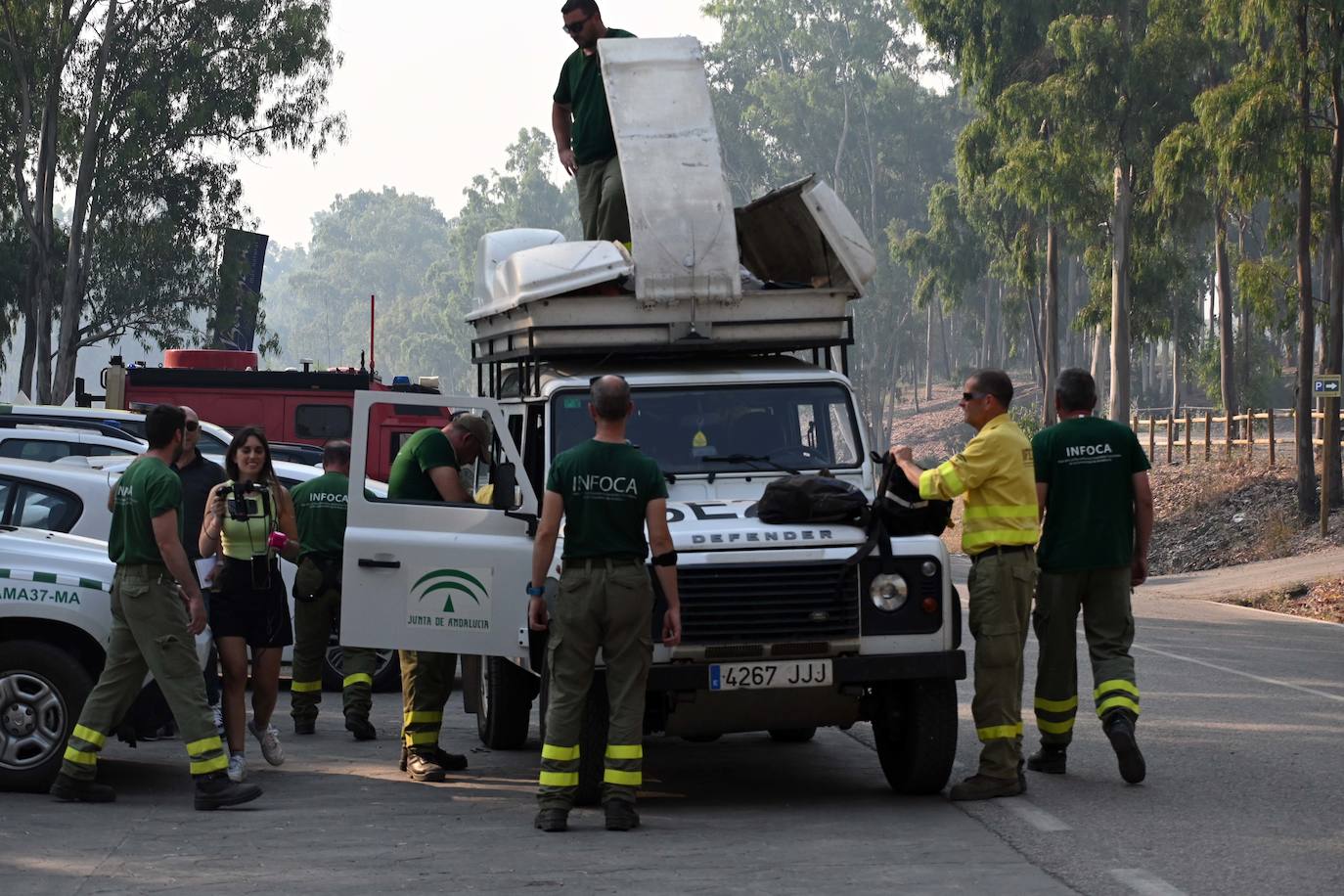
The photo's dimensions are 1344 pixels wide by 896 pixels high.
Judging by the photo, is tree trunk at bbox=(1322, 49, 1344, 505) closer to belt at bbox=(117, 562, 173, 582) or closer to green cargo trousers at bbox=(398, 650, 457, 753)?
green cargo trousers at bbox=(398, 650, 457, 753)

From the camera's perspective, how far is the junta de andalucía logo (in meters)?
9.32

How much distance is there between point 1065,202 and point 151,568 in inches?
1558

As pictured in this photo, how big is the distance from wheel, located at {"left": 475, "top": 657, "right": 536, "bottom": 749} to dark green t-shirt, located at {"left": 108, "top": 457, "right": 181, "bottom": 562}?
2.44 meters

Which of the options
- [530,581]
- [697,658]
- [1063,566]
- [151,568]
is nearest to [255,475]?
[151,568]

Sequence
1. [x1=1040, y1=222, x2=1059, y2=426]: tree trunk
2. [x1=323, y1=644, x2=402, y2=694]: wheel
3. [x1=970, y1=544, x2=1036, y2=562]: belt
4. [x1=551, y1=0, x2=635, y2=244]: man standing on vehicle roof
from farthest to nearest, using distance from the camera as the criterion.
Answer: [x1=1040, y1=222, x2=1059, y2=426]: tree trunk < [x1=323, y1=644, x2=402, y2=694]: wheel < [x1=551, y1=0, x2=635, y2=244]: man standing on vehicle roof < [x1=970, y1=544, x2=1036, y2=562]: belt

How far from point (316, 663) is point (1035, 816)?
505 centimetres

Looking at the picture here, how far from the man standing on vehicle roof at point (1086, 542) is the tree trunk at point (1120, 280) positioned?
37431 millimetres

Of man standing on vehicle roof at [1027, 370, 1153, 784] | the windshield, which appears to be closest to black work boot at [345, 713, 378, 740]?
the windshield

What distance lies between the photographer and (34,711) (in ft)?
30.8

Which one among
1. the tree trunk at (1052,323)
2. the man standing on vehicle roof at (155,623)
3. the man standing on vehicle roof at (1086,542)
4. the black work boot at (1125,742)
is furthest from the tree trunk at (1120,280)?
the man standing on vehicle roof at (155,623)

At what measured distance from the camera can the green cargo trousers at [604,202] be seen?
11172 mm

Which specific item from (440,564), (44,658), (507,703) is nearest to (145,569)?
(44,658)

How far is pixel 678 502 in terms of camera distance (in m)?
9.53

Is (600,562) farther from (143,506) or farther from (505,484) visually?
(143,506)
